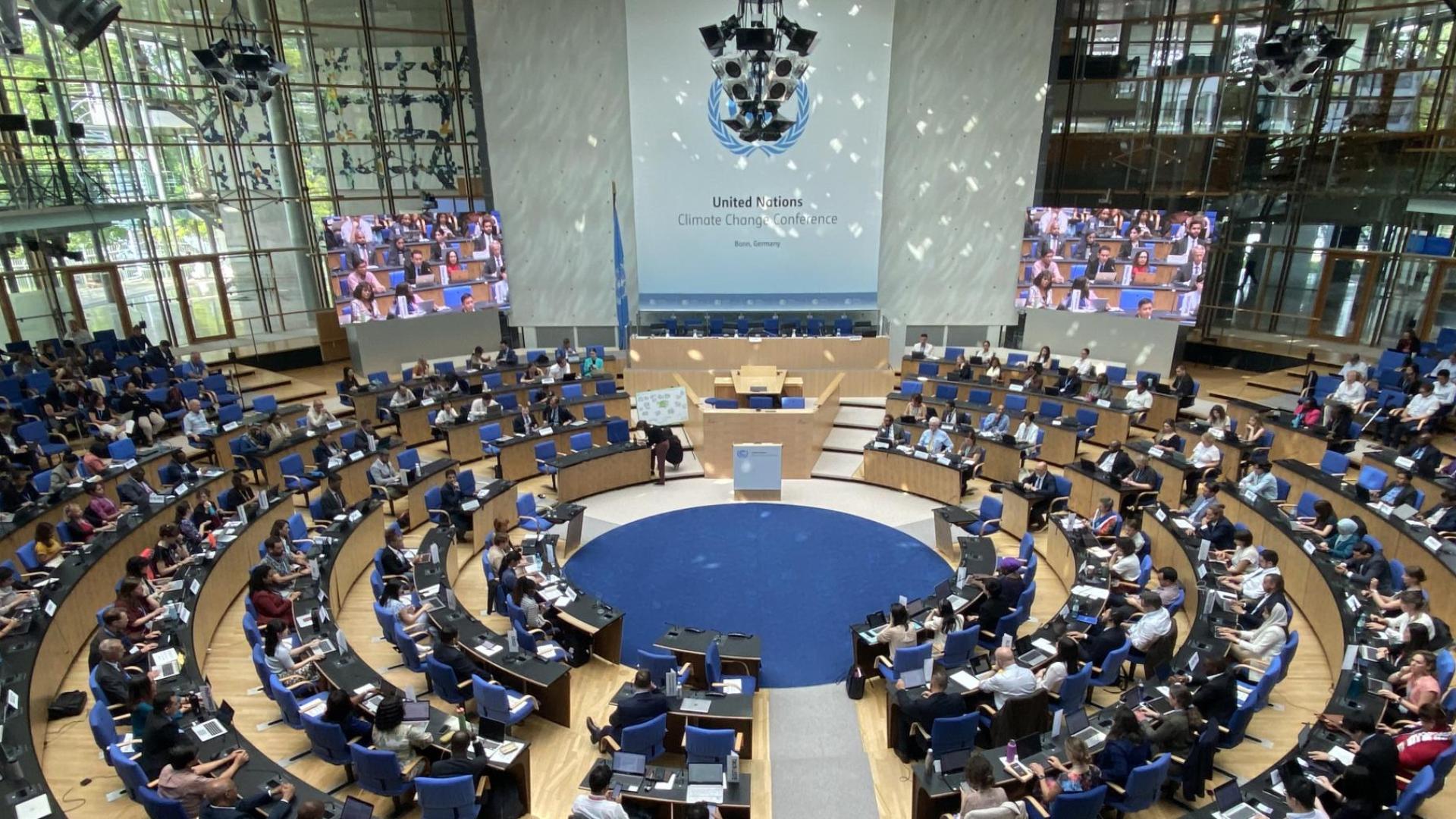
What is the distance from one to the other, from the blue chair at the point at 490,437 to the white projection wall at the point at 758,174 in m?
7.10

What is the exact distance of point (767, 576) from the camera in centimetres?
1169

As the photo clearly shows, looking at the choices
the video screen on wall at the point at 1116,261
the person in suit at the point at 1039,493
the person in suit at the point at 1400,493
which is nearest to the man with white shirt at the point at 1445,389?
the person in suit at the point at 1400,493

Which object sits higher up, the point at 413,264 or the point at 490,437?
the point at 413,264

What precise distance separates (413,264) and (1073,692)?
16686 mm

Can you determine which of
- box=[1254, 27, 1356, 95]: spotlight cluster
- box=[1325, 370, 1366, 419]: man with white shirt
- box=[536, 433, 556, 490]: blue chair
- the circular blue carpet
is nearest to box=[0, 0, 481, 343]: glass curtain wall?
box=[536, 433, 556, 490]: blue chair

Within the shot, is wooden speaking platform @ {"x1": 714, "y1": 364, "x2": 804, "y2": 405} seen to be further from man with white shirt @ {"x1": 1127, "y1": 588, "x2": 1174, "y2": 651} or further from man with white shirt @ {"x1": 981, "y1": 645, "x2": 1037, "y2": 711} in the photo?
man with white shirt @ {"x1": 981, "y1": 645, "x2": 1037, "y2": 711}

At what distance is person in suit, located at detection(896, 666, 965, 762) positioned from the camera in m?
7.32

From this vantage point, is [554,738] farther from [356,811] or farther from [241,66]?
[241,66]

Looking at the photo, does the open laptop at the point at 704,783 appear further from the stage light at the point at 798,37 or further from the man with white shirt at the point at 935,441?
the stage light at the point at 798,37

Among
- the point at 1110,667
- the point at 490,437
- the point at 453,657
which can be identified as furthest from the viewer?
the point at 490,437

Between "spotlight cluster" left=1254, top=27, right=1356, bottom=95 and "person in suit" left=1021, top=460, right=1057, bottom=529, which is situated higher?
"spotlight cluster" left=1254, top=27, right=1356, bottom=95

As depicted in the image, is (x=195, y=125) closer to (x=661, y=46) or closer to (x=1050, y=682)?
(x=661, y=46)

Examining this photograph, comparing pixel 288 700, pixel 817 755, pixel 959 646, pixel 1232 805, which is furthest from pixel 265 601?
pixel 1232 805

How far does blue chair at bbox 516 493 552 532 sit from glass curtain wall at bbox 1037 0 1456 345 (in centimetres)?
1568
